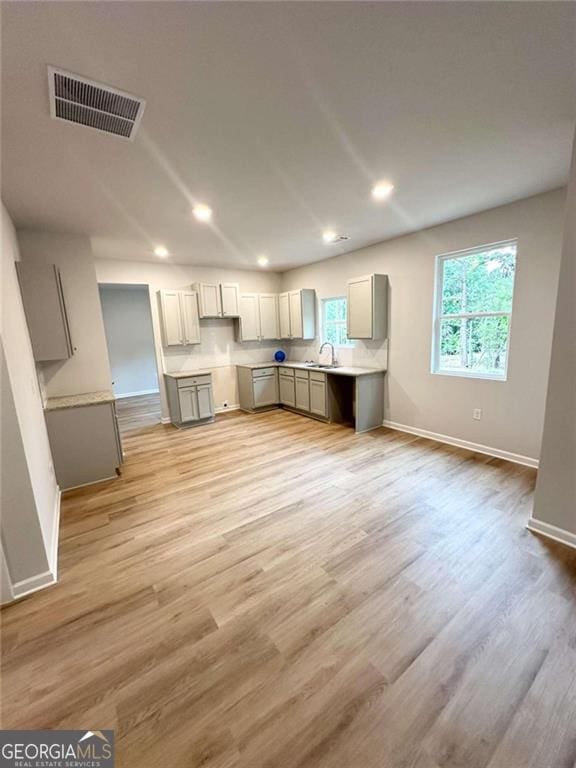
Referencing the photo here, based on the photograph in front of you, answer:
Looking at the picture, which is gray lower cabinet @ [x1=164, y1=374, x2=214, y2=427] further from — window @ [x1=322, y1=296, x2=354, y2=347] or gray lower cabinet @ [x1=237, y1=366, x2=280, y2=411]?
window @ [x1=322, y1=296, x2=354, y2=347]

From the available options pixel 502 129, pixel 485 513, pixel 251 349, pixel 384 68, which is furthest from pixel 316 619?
pixel 251 349

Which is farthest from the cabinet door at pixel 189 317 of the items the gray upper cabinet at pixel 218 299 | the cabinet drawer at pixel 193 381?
the cabinet drawer at pixel 193 381

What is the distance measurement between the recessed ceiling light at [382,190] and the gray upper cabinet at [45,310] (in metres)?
3.34

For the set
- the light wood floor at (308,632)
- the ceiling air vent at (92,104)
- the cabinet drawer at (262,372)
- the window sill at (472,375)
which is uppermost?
the ceiling air vent at (92,104)

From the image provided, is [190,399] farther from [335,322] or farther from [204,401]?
[335,322]

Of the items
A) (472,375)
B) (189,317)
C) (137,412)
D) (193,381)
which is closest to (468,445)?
Answer: (472,375)

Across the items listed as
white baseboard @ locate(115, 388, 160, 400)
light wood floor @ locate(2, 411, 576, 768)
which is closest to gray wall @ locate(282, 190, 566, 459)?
light wood floor @ locate(2, 411, 576, 768)

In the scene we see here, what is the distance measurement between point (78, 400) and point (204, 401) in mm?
2080

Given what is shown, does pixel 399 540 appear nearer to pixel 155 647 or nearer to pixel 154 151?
pixel 155 647

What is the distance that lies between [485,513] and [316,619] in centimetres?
172

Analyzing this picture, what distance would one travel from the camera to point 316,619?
1651 mm

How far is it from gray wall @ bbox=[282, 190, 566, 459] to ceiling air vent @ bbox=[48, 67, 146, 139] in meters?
3.48

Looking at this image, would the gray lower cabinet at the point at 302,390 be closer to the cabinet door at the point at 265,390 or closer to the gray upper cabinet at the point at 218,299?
the cabinet door at the point at 265,390

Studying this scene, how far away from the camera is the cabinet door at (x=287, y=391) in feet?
18.7
